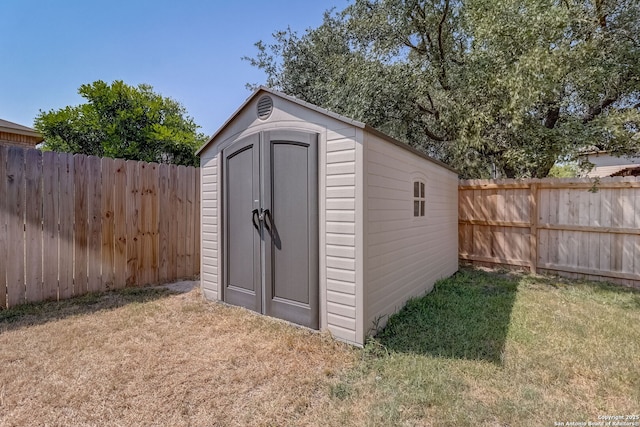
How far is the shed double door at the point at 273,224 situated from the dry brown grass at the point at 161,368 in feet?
0.96

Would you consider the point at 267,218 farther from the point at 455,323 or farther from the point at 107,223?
the point at 107,223

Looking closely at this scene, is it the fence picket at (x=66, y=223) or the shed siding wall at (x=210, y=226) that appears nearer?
the fence picket at (x=66, y=223)

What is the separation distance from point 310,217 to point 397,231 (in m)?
1.14

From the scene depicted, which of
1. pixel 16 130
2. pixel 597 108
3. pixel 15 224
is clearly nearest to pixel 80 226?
pixel 15 224

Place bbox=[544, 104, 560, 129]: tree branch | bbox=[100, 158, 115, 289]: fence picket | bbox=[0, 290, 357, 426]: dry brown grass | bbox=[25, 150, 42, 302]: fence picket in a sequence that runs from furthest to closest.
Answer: bbox=[544, 104, 560, 129]: tree branch, bbox=[100, 158, 115, 289]: fence picket, bbox=[25, 150, 42, 302]: fence picket, bbox=[0, 290, 357, 426]: dry brown grass

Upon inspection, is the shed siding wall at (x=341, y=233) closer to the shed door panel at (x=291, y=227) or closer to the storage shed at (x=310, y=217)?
the storage shed at (x=310, y=217)

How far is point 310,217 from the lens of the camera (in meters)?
3.14

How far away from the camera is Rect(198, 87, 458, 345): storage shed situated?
9.58ft

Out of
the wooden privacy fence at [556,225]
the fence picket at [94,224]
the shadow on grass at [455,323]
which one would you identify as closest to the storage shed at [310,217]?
the shadow on grass at [455,323]

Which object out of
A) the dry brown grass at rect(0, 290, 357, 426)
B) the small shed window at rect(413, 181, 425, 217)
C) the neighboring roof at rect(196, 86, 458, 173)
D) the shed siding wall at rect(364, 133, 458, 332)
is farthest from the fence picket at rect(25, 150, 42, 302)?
the small shed window at rect(413, 181, 425, 217)

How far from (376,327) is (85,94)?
8938 millimetres

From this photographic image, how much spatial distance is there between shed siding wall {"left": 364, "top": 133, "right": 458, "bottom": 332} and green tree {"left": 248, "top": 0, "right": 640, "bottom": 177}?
1.78 m

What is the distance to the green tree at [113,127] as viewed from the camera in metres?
7.81

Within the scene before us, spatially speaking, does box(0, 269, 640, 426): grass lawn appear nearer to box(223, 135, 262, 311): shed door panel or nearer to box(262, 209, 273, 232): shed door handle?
box(223, 135, 262, 311): shed door panel
